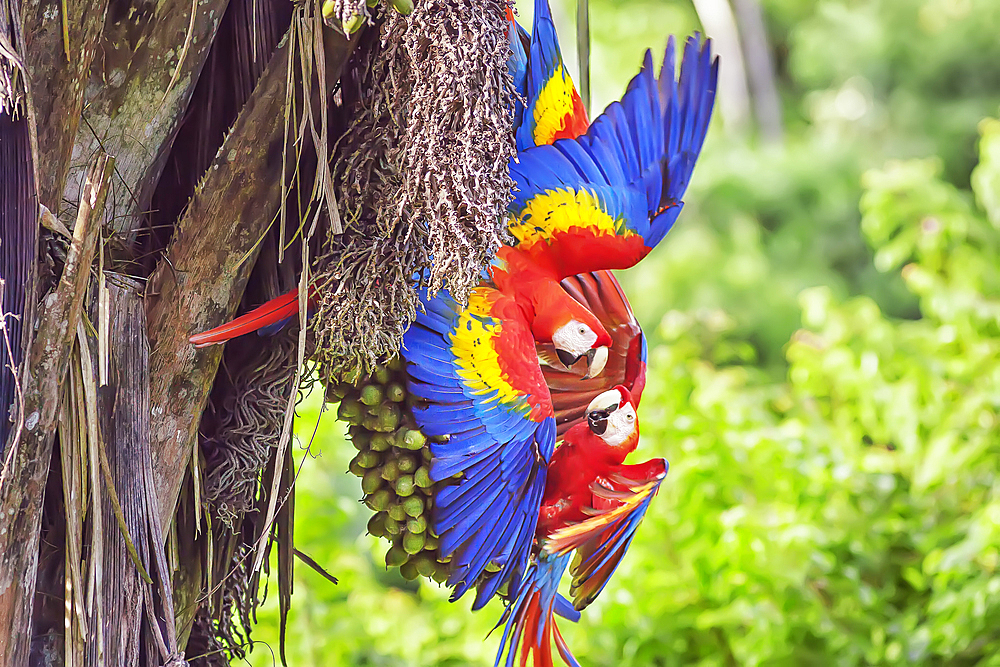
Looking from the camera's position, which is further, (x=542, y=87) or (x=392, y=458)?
(x=542, y=87)

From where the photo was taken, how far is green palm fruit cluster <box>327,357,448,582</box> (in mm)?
854

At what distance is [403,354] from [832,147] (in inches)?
216

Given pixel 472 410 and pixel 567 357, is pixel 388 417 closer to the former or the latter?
pixel 472 410

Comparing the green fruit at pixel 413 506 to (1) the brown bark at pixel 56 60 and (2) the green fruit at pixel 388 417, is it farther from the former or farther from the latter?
(1) the brown bark at pixel 56 60

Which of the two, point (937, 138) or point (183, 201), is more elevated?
point (937, 138)

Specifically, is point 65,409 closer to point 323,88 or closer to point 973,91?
point 323,88

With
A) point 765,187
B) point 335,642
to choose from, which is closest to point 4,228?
point 335,642

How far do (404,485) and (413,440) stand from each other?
4 cm

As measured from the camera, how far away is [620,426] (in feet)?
3.15

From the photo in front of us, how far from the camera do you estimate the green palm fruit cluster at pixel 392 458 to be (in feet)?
2.80

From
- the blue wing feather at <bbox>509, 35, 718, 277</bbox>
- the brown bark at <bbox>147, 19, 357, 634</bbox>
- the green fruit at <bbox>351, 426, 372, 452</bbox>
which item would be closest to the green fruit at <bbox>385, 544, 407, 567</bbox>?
the green fruit at <bbox>351, 426, 372, 452</bbox>

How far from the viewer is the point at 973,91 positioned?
593 centimetres

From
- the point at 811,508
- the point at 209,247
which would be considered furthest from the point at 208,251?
the point at 811,508

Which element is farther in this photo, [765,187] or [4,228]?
[765,187]
